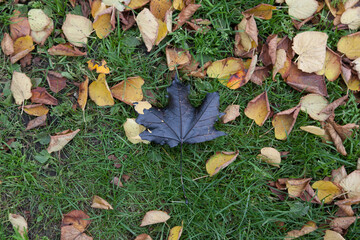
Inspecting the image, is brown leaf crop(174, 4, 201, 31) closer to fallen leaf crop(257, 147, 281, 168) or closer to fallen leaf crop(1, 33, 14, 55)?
fallen leaf crop(257, 147, 281, 168)

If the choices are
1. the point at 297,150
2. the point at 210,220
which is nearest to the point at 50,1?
the point at 210,220

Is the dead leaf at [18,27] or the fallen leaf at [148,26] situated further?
the dead leaf at [18,27]

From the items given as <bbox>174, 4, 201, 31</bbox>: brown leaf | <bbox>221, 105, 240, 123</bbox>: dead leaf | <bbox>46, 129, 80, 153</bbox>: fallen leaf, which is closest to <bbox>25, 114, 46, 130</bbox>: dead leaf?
<bbox>46, 129, 80, 153</bbox>: fallen leaf

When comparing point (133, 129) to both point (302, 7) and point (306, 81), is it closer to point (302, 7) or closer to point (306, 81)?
point (306, 81)

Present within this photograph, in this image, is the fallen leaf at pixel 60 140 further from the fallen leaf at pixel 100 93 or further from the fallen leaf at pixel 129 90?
the fallen leaf at pixel 129 90

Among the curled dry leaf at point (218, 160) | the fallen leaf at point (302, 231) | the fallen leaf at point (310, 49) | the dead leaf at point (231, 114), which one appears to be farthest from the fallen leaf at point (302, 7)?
the fallen leaf at point (302, 231)

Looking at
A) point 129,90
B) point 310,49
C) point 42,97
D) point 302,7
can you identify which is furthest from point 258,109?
point 42,97
